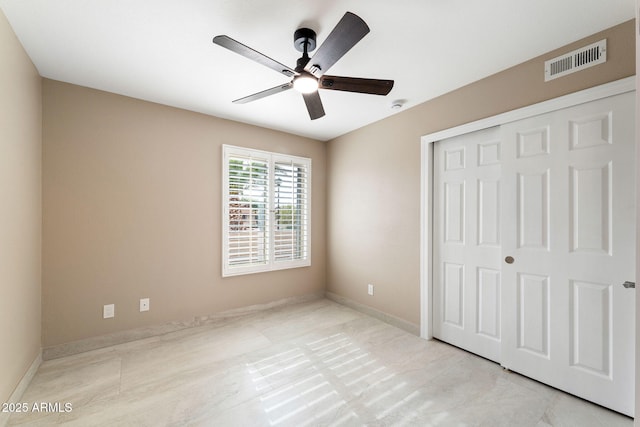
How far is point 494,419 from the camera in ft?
5.86

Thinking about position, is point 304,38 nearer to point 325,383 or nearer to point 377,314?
point 325,383

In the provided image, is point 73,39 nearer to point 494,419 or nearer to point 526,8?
point 526,8

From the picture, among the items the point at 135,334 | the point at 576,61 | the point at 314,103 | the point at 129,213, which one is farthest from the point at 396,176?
the point at 135,334

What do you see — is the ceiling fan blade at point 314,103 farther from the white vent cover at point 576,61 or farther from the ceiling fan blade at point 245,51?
the white vent cover at point 576,61

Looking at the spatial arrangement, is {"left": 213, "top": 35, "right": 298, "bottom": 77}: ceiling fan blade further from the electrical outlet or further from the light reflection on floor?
the electrical outlet

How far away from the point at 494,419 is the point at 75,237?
382 centimetres

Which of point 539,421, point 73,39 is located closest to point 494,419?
point 539,421

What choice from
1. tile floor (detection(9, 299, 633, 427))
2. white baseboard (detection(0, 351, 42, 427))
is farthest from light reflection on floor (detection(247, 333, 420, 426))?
white baseboard (detection(0, 351, 42, 427))

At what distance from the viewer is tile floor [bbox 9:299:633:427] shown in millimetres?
1793

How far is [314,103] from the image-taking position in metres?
2.16

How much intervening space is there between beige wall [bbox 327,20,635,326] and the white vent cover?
0.12ft

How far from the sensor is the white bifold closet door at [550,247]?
1.82 m

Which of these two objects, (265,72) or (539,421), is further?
(265,72)

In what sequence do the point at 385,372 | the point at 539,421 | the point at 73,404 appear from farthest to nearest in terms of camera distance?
the point at 385,372 < the point at 73,404 < the point at 539,421
